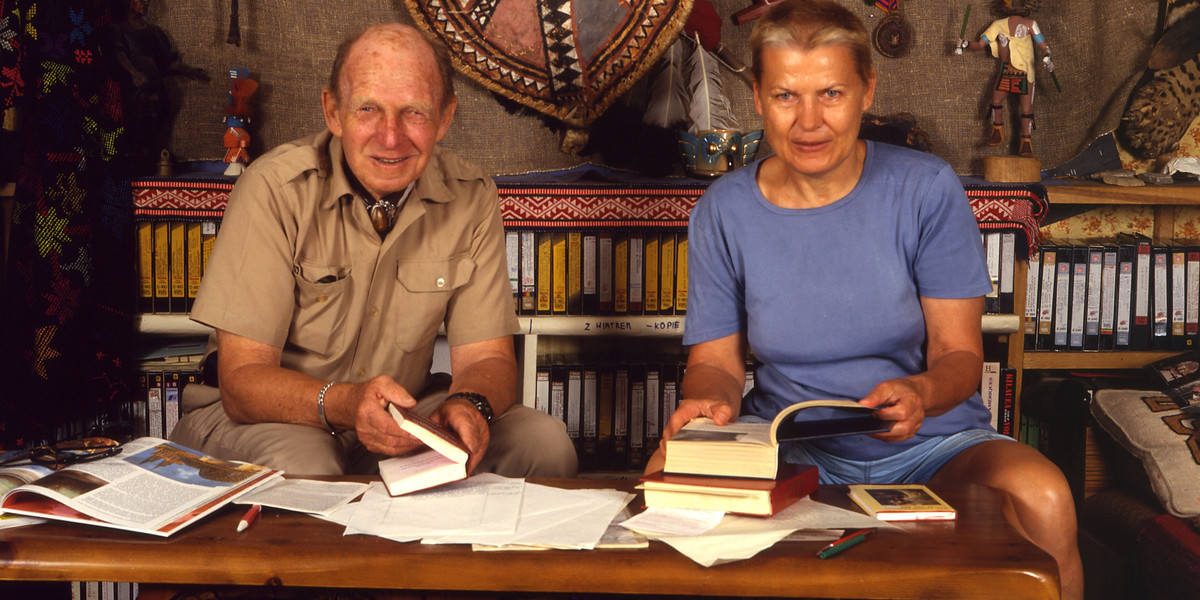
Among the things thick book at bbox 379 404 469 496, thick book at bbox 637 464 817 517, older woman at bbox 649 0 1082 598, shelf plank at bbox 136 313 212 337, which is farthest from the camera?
shelf plank at bbox 136 313 212 337

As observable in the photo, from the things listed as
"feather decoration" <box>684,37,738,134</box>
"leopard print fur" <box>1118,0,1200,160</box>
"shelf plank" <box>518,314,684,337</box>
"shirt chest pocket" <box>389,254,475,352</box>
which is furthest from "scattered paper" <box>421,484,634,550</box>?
"leopard print fur" <box>1118,0,1200,160</box>

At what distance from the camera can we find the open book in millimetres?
1118

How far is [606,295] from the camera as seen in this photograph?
243cm

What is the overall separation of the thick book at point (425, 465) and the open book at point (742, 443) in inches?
10.8

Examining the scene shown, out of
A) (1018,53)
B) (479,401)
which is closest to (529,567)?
(479,401)

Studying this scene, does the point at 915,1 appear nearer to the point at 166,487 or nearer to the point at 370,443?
the point at 370,443

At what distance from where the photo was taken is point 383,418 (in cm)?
132

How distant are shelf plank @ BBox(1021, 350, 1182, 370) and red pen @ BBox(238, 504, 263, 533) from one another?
6.68 feet

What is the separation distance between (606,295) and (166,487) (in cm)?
141

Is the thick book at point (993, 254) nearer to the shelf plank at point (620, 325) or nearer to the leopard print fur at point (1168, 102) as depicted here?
the shelf plank at point (620, 325)

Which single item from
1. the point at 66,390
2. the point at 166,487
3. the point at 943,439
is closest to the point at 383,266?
the point at 166,487

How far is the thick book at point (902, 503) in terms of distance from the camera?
44.2 inches

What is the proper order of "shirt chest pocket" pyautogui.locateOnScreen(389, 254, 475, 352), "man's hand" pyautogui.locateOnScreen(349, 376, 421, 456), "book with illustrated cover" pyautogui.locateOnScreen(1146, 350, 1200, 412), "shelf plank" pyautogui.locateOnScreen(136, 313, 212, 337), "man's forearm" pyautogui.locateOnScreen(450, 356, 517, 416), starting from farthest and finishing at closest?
"shelf plank" pyautogui.locateOnScreen(136, 313, 212, 337) < "book with illustrated cover" pyautogui.locateOnScreen(1146, 350, 1200, 412) < "shirt chest pocket" pyautogui.locateOnScreen(389, 254, 475, 352) < "man's forearm" pyautogui.locateOnScreen(450, 356, 517, 416) < "man's hand" pyautogui.locateOnScreen(349, 376, 421, 456)

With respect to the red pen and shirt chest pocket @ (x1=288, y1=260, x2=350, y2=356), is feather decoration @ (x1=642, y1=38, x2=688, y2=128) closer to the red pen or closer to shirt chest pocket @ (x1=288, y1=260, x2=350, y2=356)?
shirt chest pocket @ (x1=288, y1=260, x2=350, y2=356)
